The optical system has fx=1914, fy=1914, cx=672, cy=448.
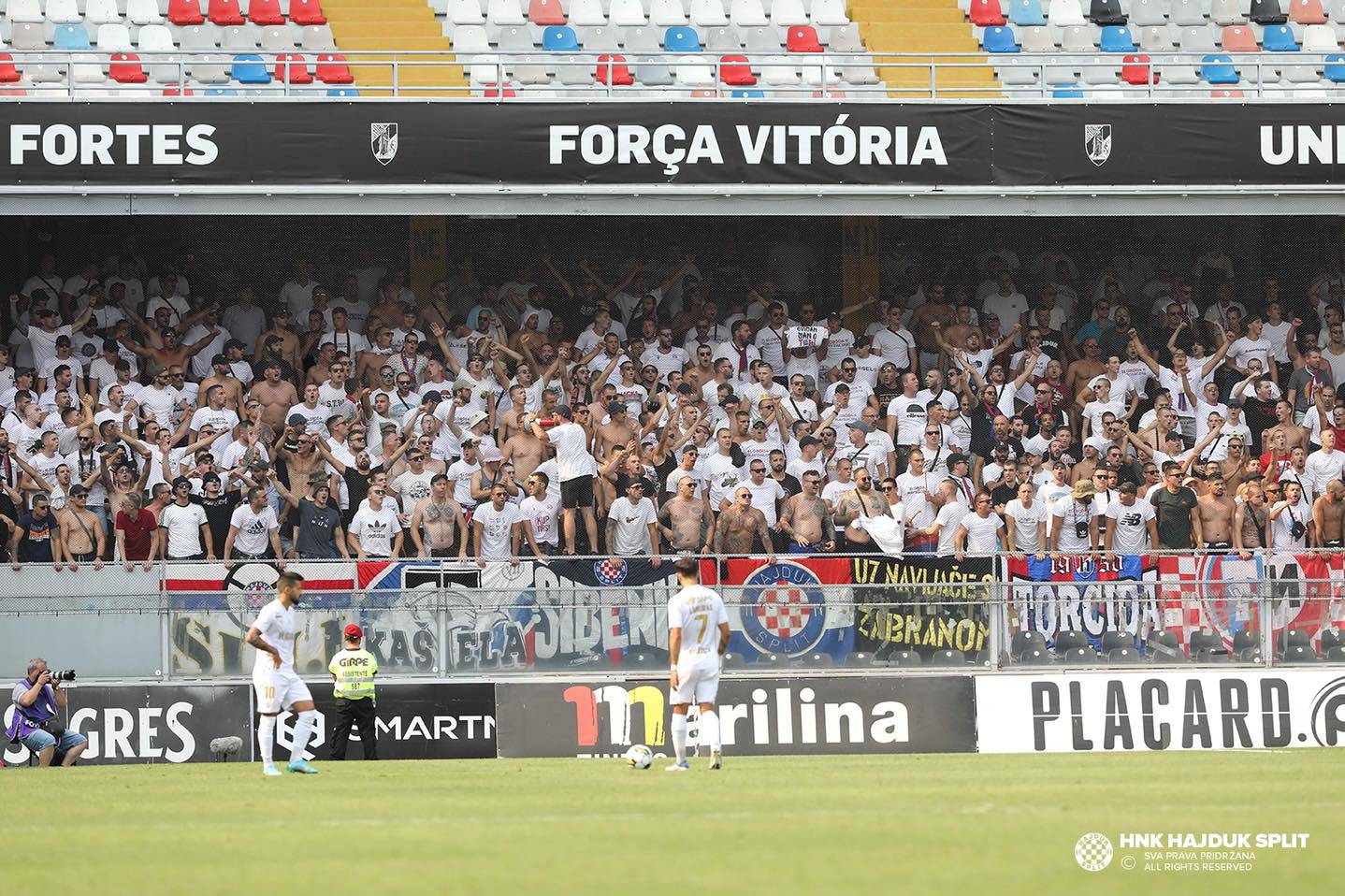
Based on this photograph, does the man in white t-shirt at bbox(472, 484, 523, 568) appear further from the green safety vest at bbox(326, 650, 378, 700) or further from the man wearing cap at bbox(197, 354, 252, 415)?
the man wearing cap at bbox(197, 354, 252, 415)

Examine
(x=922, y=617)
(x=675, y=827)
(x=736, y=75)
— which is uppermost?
(x=736, y=75)

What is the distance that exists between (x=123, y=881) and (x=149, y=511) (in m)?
10.6

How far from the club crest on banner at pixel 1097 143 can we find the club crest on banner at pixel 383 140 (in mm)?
7857

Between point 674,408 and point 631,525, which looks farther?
point 674,408

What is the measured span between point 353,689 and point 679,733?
4404 millimetres

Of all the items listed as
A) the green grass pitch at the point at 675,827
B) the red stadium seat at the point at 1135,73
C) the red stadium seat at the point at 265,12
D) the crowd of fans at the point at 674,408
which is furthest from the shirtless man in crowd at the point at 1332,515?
the red stadium seat at the point at 265,12

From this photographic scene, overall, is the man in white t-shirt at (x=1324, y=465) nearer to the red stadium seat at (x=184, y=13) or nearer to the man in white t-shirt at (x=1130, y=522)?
the man in white t-shirt at (x=1130, y=522)

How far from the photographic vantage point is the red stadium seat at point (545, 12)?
24.3 m

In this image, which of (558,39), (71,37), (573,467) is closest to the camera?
(573,467)

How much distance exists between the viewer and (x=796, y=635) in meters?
17.9

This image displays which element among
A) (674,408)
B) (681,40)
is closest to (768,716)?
(674,408)

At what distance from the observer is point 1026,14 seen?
2527cm

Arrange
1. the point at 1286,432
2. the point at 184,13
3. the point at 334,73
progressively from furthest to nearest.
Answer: the point at 184,13 → the point at 334,73 → the point at 1286,432

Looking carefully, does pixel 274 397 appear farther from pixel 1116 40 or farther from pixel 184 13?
pixel 1116 40
